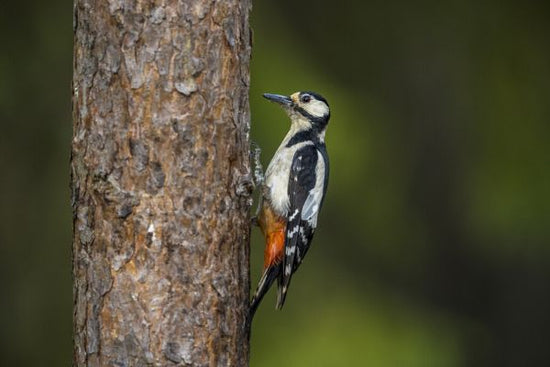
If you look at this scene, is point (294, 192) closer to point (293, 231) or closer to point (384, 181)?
point (293, 231)

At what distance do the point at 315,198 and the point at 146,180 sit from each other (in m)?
1.64

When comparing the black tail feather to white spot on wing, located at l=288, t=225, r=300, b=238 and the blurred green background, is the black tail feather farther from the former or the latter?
the blurred green background

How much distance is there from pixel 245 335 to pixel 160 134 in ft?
2.70

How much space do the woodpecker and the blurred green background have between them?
5.03ft

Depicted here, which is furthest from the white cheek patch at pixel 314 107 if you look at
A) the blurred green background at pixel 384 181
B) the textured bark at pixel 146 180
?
the textured bark at pixel 146 180

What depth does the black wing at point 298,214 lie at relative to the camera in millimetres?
4480

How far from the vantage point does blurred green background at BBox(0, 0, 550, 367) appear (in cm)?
691

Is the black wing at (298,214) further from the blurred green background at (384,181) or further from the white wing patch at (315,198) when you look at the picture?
the blurred green background at (384,181)

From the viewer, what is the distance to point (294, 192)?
4.75m

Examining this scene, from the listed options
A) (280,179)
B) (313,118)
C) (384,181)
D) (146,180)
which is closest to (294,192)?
(280,179)

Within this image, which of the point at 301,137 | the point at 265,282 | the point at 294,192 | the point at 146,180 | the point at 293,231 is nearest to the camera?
the point at 146,180

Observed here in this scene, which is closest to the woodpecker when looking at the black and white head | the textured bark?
the black and white head

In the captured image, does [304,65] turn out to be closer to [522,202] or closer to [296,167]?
[522,202]

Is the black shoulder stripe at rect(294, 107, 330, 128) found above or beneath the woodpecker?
above
